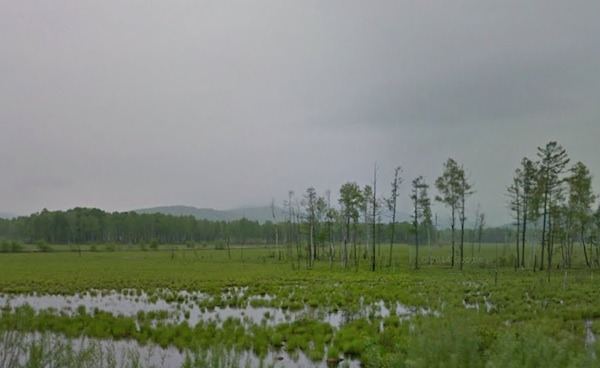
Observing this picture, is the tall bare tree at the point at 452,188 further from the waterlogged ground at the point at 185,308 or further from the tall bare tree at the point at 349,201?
the waterlogged ground at the point at 185,308

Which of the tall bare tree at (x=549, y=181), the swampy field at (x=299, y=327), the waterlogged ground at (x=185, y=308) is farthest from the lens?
Answer: the tall bare tree at (x=549, y=181)

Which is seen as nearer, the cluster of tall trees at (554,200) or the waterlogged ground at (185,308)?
the waterlogged ground at (185,308)

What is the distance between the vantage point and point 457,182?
5600 centimetres

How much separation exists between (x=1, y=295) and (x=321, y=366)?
30.0m

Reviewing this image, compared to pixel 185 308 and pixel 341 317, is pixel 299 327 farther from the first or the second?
pixel 185 308

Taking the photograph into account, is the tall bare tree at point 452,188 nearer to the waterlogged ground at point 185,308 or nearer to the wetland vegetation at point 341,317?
the wetland vegetation at point 341,317

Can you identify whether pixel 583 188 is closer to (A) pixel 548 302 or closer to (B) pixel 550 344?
(A) pixel 548 302

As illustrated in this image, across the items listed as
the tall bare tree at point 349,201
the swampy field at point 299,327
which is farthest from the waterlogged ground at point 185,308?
the tall bare tree at point 349,201

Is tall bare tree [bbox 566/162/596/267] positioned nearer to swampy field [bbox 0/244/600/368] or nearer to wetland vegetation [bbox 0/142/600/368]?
wetland vegetation [bbox 0/142/600/368]

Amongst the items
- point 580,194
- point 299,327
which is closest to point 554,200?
point 580,194

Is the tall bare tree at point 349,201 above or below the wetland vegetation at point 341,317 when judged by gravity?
above

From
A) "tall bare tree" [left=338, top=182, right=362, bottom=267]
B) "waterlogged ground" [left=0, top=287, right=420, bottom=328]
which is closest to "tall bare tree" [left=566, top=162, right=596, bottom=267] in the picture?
"tall bare tree" [left=338, top=182, right=362, bottom=267]

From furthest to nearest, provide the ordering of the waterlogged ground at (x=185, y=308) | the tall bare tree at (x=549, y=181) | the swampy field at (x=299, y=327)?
1. the tall bare tree at (x=549, y=181)
2. the waterlogged ground at (x=185, y=308)
3. the swampy field at (x=299, y=327)

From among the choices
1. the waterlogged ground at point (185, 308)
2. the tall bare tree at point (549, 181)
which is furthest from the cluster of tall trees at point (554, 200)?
the waterlogged ground at point (185, 308)
